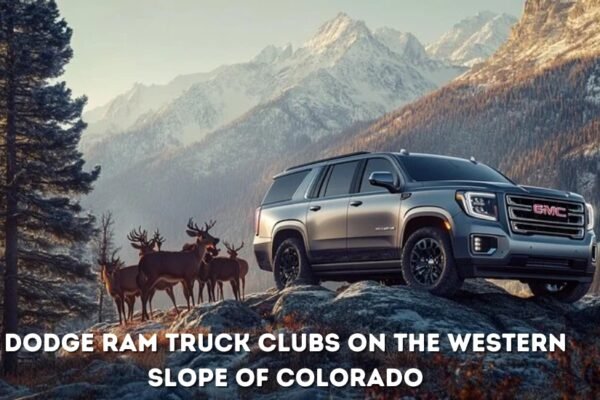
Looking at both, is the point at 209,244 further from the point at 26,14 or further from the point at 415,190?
the point at 26,14

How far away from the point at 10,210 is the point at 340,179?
10.6 m

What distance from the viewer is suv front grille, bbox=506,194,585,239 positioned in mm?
11441

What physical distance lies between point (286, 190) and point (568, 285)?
5.52m

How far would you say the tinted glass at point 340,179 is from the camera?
44.6 feet

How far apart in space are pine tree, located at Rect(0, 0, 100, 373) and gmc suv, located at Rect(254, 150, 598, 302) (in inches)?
344

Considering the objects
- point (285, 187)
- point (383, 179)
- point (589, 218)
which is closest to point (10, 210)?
point (285, 187)

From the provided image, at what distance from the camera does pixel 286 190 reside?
15.2 m

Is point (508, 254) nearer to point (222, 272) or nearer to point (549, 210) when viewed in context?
point (549, 210)

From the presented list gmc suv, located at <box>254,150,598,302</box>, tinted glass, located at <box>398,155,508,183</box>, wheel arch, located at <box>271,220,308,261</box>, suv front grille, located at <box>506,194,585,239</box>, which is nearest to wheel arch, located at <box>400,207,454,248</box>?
gmc suv, located at <box>254,150,598,302</box>

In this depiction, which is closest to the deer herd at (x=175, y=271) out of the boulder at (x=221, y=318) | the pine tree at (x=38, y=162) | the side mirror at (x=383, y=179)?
the pine tree at (x=38, y=162)

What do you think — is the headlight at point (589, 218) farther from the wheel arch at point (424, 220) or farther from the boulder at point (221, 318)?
the boulder at point (221, 318)

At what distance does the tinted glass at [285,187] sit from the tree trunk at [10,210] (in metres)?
8.08

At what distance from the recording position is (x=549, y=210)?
1184 cm

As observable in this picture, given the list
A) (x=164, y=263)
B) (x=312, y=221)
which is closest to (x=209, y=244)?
(x=164, y=263)
